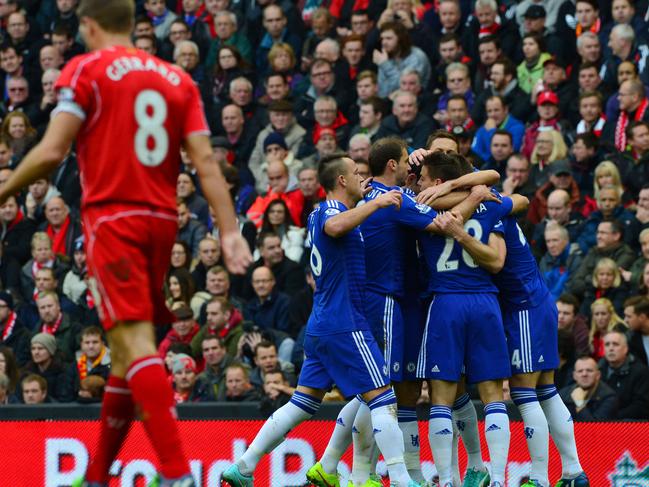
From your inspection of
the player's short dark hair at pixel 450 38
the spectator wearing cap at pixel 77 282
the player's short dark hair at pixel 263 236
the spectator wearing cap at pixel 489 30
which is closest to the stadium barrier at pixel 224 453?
the player's short dark hair at pixel 263 236

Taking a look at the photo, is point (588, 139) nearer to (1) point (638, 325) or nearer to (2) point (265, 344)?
(1) point (638, 325)

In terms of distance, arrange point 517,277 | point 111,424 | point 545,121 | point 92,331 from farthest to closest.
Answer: point 545,121
point 92,331
point 517,277
point 111,424

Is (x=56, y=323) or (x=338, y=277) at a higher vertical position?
(x=338, y=277)

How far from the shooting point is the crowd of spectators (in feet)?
46.9

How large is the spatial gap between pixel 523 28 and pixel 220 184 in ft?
35.6

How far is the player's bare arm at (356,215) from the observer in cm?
961

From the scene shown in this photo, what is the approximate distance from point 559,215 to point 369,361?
582 centimetres

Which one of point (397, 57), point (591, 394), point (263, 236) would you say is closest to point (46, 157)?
point (591, 394)

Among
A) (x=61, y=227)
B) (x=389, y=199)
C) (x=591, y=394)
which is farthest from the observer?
(x=61, y=227)

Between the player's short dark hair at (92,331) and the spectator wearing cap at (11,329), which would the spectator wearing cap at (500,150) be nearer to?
the player's short dark hair at (92,331)

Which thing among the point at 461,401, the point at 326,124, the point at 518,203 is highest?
the point at 326,124

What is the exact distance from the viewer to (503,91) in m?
17.1

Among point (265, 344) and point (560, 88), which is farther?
point (560, 88)

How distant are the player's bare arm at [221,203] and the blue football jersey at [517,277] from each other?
11.1ft
